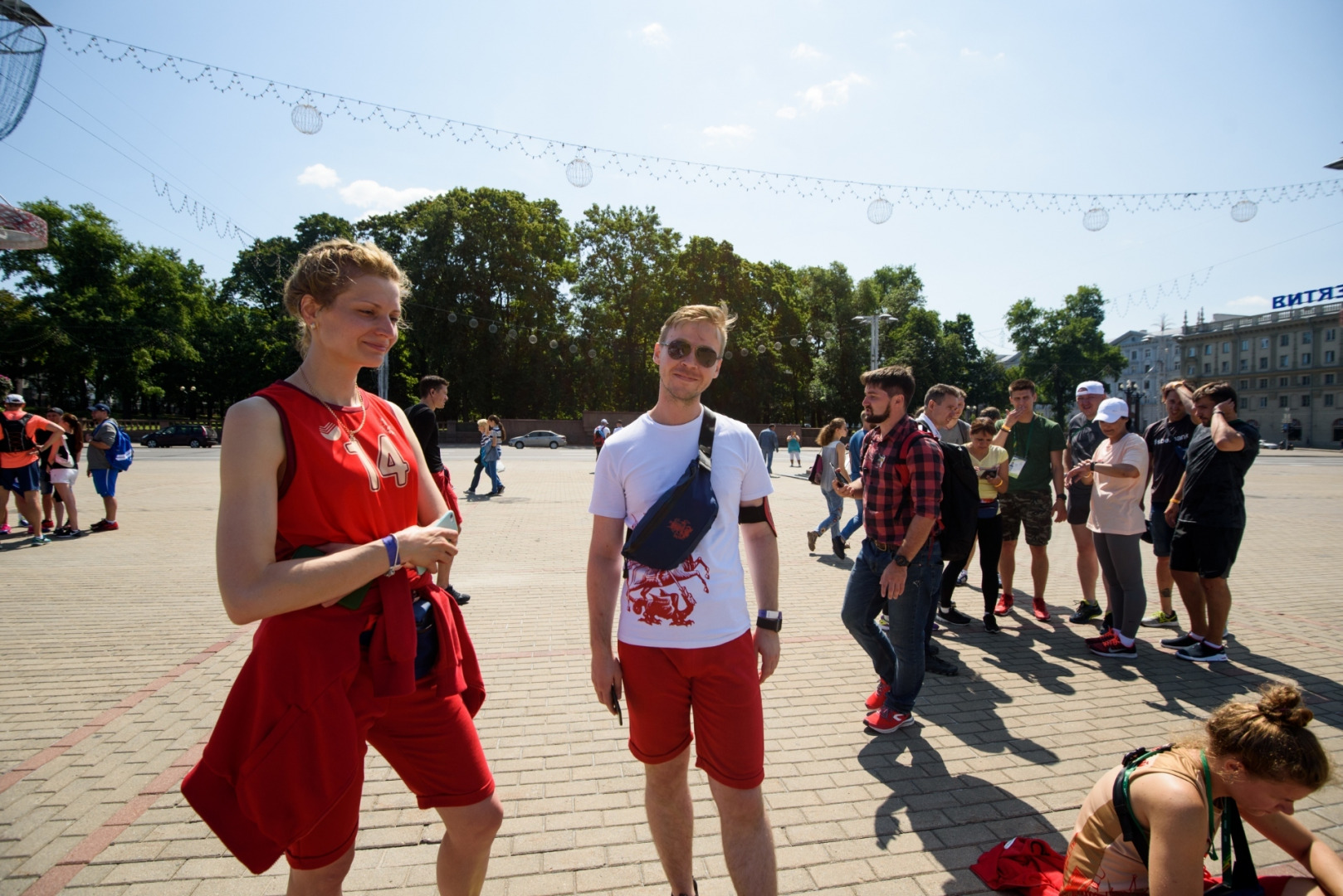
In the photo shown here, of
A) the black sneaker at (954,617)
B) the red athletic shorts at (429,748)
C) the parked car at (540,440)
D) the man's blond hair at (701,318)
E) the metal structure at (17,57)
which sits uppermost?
the metal structure at (17,57)

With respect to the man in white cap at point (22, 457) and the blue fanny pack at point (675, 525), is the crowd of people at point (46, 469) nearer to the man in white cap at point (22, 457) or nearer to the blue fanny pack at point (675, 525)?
the man in white cap at point (22, 457)

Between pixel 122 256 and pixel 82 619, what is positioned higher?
pixel 122 256

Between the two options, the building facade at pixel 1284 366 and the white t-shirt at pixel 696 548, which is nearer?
the white t-shirt at pixel 696 548

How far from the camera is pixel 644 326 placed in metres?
51.6

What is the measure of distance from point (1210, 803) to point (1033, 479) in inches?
173

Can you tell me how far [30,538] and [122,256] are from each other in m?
47.5

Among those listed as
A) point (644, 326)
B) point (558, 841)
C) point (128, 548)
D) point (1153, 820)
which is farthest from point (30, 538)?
point (644, 326)

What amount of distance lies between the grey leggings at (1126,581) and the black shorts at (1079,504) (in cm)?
81

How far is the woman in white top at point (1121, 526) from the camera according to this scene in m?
5.06

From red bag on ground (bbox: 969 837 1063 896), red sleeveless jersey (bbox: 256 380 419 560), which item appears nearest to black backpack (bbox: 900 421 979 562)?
red bag on ground (bbox: 969 837 1063 896)

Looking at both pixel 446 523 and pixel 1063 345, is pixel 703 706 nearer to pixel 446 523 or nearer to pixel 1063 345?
pixel 446 523

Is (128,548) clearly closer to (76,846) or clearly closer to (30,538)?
(30,538)

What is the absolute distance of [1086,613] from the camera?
19.5 ft

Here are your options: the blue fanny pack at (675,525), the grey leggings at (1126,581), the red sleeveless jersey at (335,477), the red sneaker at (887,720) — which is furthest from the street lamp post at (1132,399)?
the red sleeveless jersey at (335,477)
